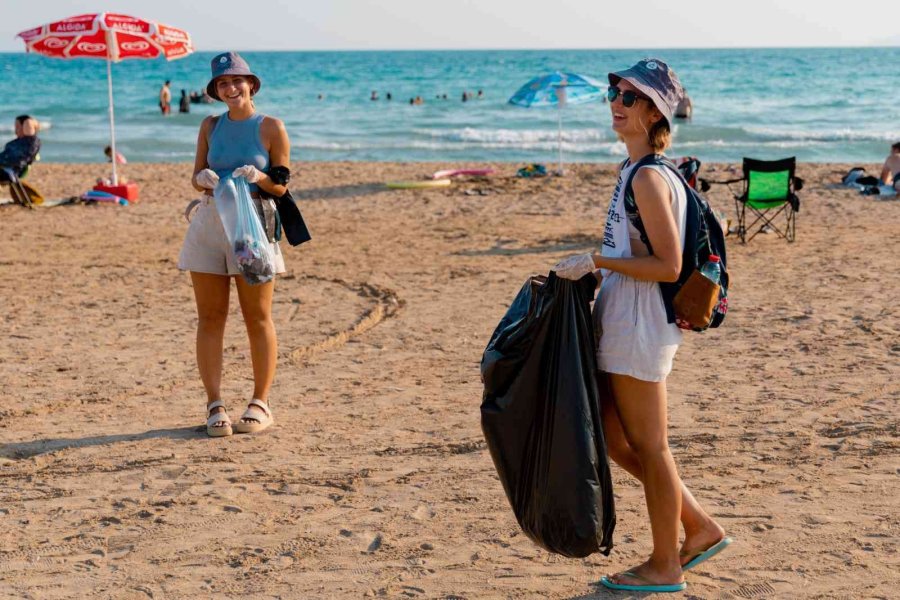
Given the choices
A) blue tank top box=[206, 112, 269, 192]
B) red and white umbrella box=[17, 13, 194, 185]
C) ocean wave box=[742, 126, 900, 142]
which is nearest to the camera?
blue tank top box=[206, 112, 269, 192]

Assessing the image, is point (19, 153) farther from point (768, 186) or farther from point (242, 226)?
point (242, 226)

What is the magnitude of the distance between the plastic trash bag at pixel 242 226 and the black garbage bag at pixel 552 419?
164 centimetres

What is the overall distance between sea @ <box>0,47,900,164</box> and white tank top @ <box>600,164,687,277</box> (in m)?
11.9

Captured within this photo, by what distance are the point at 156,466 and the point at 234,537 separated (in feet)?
2.88

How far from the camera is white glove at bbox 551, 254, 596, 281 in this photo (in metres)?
3.04

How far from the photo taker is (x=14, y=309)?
24.2ft

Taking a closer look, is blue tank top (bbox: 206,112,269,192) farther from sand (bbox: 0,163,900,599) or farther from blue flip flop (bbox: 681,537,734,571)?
blue flip flop (bbox: 681,537,734,571)

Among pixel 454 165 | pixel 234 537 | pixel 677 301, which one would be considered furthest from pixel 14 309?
pixel 454 165

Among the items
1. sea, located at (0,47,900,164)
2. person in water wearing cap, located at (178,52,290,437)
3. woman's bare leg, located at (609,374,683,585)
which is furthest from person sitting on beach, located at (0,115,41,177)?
woman's bare leg, located at (609,374,683,585)

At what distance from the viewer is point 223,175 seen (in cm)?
461

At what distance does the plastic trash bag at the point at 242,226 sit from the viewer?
450cm

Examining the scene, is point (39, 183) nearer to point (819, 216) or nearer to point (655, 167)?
point (819, 216)

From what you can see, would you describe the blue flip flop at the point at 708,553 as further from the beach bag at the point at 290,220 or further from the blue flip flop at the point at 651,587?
the beach bag at the point at 290,220

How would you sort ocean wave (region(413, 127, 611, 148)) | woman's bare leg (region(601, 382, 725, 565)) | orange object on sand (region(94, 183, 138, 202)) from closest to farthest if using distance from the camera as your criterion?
woman's bare leg (region(601, 382, 725, 565)) → orange object on sand (region(94, 183, 138, 202)) → ocean wave (region(413, 127, 611, 148))
